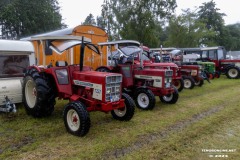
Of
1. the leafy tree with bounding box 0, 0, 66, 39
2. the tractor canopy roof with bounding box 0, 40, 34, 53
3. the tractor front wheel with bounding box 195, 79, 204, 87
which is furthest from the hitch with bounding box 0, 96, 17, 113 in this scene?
the leafy tree with bounding box 0, 0, 66, 39

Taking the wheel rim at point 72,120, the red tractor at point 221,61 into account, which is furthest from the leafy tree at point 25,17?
the wheel rim at point 72,120

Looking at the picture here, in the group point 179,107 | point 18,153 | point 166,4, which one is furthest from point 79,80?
point 166,4

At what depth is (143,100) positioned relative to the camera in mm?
6363

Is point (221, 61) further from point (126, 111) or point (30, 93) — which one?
point (30, 93)

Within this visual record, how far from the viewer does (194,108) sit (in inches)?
251

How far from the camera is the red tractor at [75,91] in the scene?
4305 millimetres

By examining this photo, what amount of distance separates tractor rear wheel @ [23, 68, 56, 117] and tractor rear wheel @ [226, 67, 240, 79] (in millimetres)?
12101

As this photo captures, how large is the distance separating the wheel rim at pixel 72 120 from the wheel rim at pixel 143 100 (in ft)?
8.11

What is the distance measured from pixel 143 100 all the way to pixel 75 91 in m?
2.19

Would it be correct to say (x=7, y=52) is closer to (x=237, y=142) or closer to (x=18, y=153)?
(x=18, y=153)

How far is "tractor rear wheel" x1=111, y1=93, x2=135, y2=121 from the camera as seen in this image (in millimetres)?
4879

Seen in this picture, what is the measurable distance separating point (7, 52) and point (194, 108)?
5286 mm

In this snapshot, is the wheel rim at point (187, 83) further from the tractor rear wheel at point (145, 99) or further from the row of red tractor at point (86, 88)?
the tractor rear wheel at point (145, 99)

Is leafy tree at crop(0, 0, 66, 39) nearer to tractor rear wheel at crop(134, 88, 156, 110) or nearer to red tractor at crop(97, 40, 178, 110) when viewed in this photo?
red tractor at crop(97, 40, 178, 110)
